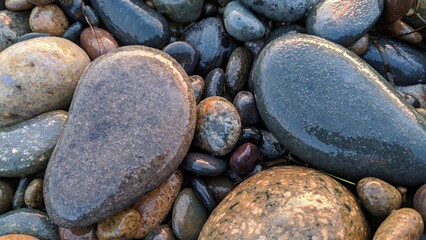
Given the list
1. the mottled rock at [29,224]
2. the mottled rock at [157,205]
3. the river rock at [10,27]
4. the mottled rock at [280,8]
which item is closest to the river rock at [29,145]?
the mottled rock at [29,224]

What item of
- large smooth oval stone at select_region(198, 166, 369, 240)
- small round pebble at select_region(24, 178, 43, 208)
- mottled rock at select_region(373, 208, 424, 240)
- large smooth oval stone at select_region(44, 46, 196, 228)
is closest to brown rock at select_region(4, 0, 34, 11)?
large smooth oval stone at select_region(44, 46, 196, 228)

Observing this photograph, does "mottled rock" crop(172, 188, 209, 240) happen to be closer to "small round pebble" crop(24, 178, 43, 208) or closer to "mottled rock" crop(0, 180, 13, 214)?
"small round pebble" crop(24, 178, 43, 208)

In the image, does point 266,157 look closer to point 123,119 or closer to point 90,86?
point 123,119

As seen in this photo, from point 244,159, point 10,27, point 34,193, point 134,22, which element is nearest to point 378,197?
point 244,159

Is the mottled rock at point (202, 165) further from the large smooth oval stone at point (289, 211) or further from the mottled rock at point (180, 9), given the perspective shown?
the mottled rock at point (180, 9)

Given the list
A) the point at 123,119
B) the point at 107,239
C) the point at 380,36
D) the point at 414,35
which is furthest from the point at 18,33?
the point at 414,35

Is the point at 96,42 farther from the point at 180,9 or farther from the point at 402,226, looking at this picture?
the point at 402,226
